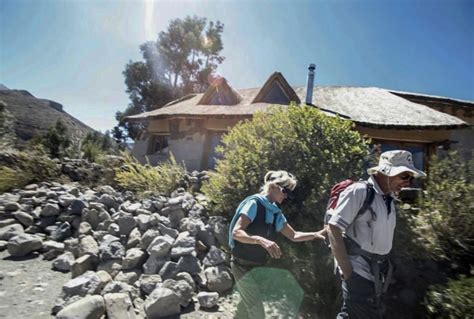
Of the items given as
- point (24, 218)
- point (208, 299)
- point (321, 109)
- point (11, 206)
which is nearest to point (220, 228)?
point (208, 299)

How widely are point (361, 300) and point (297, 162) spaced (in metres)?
2.66

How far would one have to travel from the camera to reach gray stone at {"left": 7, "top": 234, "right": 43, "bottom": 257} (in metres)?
4.12

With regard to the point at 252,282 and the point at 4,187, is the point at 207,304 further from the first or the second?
the point at 4,187

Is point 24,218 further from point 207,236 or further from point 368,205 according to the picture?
point 368,205

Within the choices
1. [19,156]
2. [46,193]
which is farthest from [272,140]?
[19,156]

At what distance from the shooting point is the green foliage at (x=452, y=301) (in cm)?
259

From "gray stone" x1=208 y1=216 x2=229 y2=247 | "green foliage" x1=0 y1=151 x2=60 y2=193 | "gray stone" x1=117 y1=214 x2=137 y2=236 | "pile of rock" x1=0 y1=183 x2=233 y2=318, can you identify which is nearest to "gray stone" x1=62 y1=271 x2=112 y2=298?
"pile of rock" x1=0 y1=183 x2=233 y2=318

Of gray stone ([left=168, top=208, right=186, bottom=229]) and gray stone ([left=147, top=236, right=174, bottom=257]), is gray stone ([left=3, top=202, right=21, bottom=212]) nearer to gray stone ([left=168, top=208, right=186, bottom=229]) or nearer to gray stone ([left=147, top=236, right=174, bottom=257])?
gray stone ([left=168, top=208, right=186, bottom=229])

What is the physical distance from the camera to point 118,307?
9.09ft

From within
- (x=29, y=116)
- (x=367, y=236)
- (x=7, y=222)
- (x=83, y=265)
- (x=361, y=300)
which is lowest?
(x=83, y=265)

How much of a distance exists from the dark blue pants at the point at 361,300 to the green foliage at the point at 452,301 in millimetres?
1338

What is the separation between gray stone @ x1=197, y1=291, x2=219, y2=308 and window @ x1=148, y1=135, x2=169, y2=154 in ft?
37.4

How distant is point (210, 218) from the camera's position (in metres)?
4.72

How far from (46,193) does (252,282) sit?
5803 millimetres
